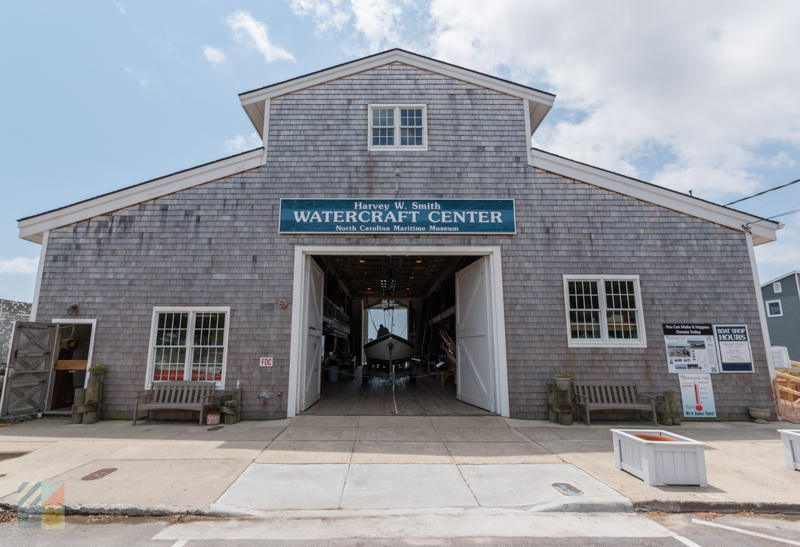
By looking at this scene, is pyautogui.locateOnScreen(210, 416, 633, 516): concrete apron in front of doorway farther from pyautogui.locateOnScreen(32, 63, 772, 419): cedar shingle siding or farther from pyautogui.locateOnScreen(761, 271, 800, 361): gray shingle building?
pyautogui.locateOnScreen(761, 271, 800, 361): gray shingle building

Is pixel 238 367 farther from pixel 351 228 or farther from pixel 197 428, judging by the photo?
pixel 351 228

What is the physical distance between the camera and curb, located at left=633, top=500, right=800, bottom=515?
436 cm

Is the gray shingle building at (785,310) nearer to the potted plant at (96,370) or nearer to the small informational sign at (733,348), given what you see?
the small informational sign at (733,348)

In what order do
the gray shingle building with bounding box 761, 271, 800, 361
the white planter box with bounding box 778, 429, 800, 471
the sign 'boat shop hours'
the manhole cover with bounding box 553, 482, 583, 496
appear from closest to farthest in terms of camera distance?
the manhole cover with bounding box 553, 482, 583, 496 → the white planter box with bounding box 778, 429, 800, 471 → the sign 'boat shop hours' → the gray shingle building with bounding box 761, 271, 800, 361

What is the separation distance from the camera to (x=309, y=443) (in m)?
6.73

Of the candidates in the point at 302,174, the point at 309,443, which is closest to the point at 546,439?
the point at 309,443

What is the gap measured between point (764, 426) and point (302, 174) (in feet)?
37.2

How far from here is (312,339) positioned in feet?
33.6

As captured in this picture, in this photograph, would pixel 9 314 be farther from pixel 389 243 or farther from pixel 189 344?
pixel 389 243

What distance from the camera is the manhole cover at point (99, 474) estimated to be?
5.05 m

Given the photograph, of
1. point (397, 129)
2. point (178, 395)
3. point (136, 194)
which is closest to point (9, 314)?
point (136, 194)

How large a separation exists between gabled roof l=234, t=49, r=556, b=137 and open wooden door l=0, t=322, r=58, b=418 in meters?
6.89

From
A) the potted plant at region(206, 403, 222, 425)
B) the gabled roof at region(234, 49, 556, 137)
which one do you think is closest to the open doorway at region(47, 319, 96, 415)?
the potted plant at region(206, 403, 222, 425)

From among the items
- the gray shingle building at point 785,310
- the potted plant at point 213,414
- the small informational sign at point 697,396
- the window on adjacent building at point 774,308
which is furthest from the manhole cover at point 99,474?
the window on adjacent building at point 774,308
